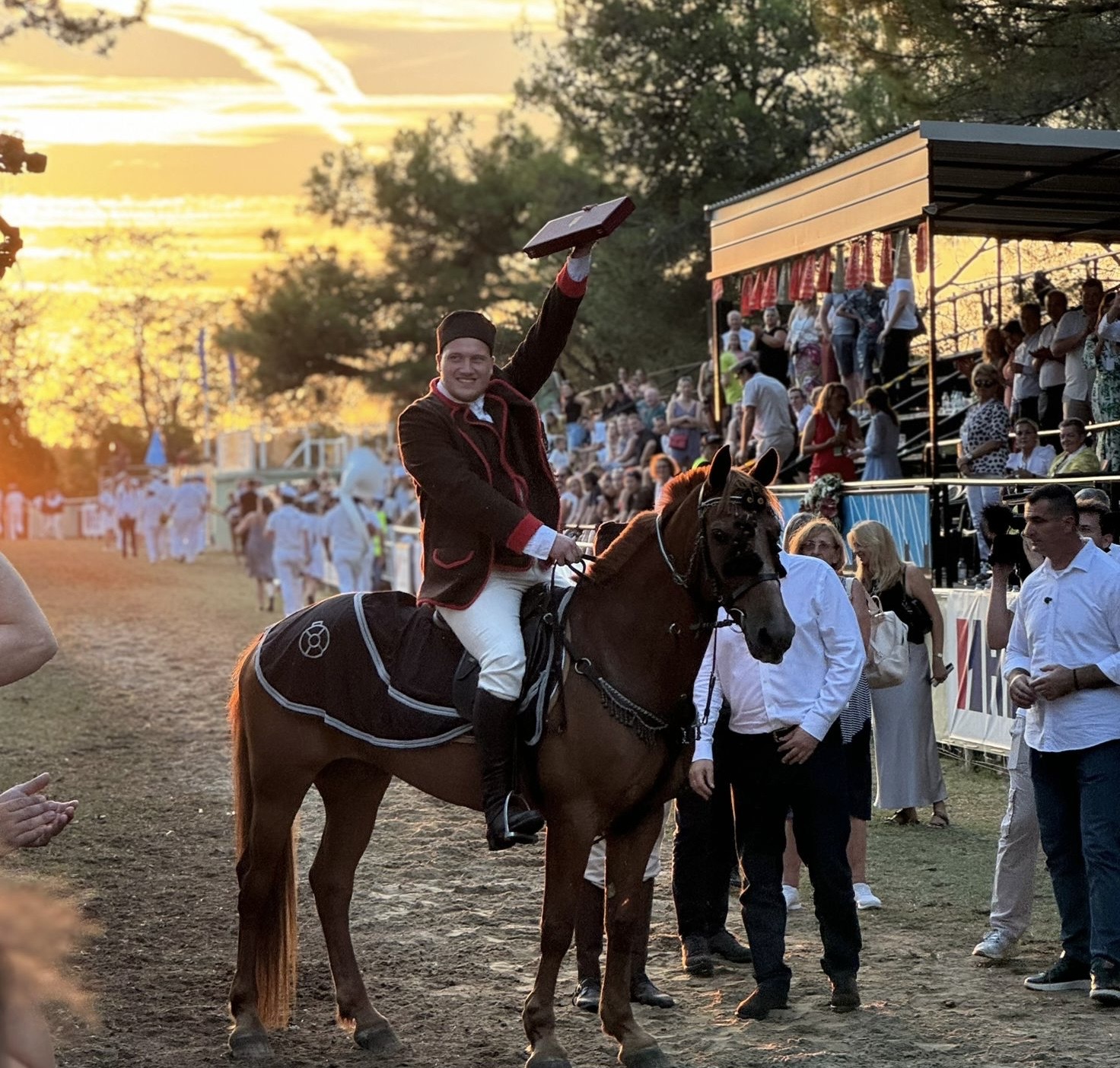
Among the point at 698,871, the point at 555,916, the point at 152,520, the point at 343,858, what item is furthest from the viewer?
the point at 152,520

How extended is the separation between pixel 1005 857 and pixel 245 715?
335cm

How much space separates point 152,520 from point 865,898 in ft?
133

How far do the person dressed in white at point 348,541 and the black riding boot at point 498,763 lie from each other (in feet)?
57.7

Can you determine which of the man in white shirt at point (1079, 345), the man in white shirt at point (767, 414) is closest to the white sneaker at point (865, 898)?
the man in white shirt at point (1079, 345)

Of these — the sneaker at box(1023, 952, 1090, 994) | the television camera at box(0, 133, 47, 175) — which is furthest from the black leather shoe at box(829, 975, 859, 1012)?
the television camera at box(0, 133, 47, 175)

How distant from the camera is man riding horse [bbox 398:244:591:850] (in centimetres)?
588

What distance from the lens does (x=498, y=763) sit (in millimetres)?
5879

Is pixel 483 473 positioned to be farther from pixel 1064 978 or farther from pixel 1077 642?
pixel 1064 978

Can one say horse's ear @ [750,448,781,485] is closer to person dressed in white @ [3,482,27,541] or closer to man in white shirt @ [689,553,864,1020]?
man in white shirt @ [689,553,864,1020]

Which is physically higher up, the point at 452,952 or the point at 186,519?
the point at 186,519

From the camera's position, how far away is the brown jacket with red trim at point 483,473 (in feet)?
19.6

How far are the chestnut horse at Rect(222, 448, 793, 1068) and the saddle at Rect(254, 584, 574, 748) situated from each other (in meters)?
0.08

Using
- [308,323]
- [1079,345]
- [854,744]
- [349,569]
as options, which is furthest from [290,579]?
[308,323]

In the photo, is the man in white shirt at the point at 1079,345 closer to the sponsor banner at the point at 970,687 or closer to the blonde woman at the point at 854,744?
the sponsor banner at the point at 970,687
